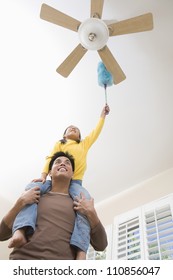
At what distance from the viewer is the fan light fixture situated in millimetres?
1680

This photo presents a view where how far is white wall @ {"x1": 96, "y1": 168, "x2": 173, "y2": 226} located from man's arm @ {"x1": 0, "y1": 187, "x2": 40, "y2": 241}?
2.14m

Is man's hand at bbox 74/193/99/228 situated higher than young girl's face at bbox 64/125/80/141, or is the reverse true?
young girl's face at bbox 64/125/80/141

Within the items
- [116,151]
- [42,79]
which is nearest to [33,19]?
[42,79]

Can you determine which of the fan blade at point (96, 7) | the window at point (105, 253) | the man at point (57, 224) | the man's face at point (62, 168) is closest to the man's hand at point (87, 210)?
the man at point (57, 224)

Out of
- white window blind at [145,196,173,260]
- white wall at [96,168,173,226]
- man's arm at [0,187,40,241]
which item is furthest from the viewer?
white wall at [96,168,173,226]

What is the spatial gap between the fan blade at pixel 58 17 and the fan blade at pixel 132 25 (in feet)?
0.78

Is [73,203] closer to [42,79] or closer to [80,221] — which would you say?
[80,221]

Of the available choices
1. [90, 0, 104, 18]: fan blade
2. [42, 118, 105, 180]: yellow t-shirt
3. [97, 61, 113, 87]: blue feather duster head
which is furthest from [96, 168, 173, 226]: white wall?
[90, 0, 104, 18]: fan blade

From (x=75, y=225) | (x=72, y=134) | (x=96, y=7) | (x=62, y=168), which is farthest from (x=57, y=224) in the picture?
(x=96, y=7)

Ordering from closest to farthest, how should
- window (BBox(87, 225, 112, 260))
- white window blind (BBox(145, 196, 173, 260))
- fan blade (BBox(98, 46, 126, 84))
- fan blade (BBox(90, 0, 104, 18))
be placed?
fan blade (BBox(90, 0, 104, 18)) → fan blade (BBox(98, 46, 126, 84)) → white window blind (BBox(145, 196, 173, 260)) → window (BBox(87, 225, 112, 260))

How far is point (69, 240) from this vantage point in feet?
3.76

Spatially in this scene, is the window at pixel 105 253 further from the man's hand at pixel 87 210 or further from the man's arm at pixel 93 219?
the man's hand at pixel 87 210

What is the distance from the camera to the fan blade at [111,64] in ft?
5.97

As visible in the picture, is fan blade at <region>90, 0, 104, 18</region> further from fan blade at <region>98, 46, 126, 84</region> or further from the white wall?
the white wall
